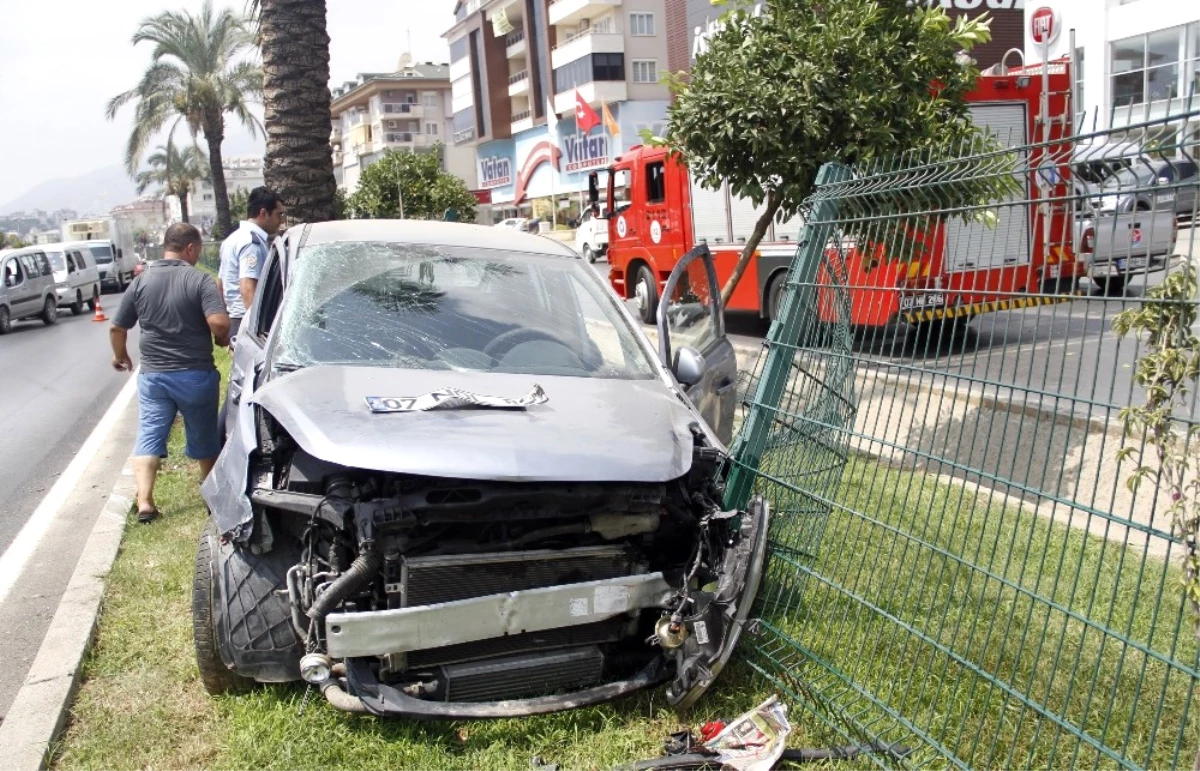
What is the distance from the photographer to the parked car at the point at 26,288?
76.5 feet

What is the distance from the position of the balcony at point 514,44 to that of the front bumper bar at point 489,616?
62.9m

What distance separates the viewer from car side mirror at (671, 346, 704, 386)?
4.54m

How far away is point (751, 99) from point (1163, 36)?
26710 millimetres

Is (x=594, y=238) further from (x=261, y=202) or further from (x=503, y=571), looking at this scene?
(x=503, y=571)

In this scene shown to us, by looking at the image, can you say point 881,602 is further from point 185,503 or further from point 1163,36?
point 1163,36

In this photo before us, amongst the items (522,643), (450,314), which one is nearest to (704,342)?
(450,314)

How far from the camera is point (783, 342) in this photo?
4102 mm

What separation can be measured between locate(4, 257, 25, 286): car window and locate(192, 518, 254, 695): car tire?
23169 mm

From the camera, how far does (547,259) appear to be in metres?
5.12

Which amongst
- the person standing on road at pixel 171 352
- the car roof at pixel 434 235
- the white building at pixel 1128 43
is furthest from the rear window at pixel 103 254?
the car roof at pixel 434 235

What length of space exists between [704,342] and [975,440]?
1.97m

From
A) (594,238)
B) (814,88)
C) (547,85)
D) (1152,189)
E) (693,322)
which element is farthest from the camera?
(547,85)

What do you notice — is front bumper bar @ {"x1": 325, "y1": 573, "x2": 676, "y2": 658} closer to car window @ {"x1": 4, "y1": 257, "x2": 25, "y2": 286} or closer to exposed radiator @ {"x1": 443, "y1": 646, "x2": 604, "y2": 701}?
exposed radiator @ {"x1": 443, "y1": 646, "x2": 604, "y2": 701}

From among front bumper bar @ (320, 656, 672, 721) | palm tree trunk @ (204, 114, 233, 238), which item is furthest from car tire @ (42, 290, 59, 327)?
front bumper bar @ (320, 656, 672, 721)
